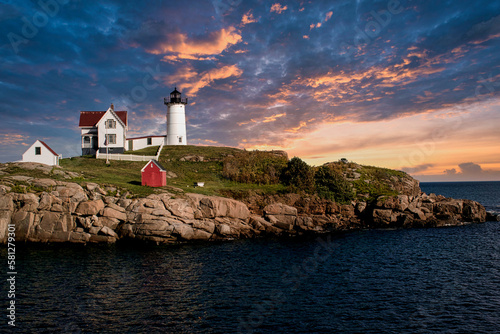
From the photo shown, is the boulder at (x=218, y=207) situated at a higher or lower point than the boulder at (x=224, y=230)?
higher

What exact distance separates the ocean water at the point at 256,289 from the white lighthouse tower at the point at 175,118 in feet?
155

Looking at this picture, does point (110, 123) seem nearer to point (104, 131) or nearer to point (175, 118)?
point (104, 131)

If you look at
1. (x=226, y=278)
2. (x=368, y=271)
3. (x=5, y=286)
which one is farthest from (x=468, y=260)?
(x=5, y=286)

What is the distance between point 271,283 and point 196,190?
74.5ft

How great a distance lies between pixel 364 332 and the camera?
15.4 m

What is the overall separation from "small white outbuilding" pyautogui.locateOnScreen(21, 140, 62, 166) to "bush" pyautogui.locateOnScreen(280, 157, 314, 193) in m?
39.0

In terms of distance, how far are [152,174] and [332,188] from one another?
28.5 meters

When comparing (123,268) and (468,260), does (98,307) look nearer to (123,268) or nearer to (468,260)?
(123,268)

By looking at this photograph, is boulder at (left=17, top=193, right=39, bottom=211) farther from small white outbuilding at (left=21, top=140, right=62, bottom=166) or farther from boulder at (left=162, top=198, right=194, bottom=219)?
small white outbuilding at (left=21, top=140, right=62, bottom=166)

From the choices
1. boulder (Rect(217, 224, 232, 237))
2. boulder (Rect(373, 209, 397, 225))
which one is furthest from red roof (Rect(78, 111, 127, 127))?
boulder (Rect(373, 209, 397, 225))

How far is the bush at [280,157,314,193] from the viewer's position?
160 feet

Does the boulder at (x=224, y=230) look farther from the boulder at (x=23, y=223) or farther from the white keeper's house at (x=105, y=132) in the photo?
the white keeper's house at (x=105, y=132)

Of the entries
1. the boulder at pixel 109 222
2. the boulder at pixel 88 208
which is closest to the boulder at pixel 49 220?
the boulder at pixel 88 208

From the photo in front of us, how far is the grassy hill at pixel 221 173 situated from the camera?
41844 mm
